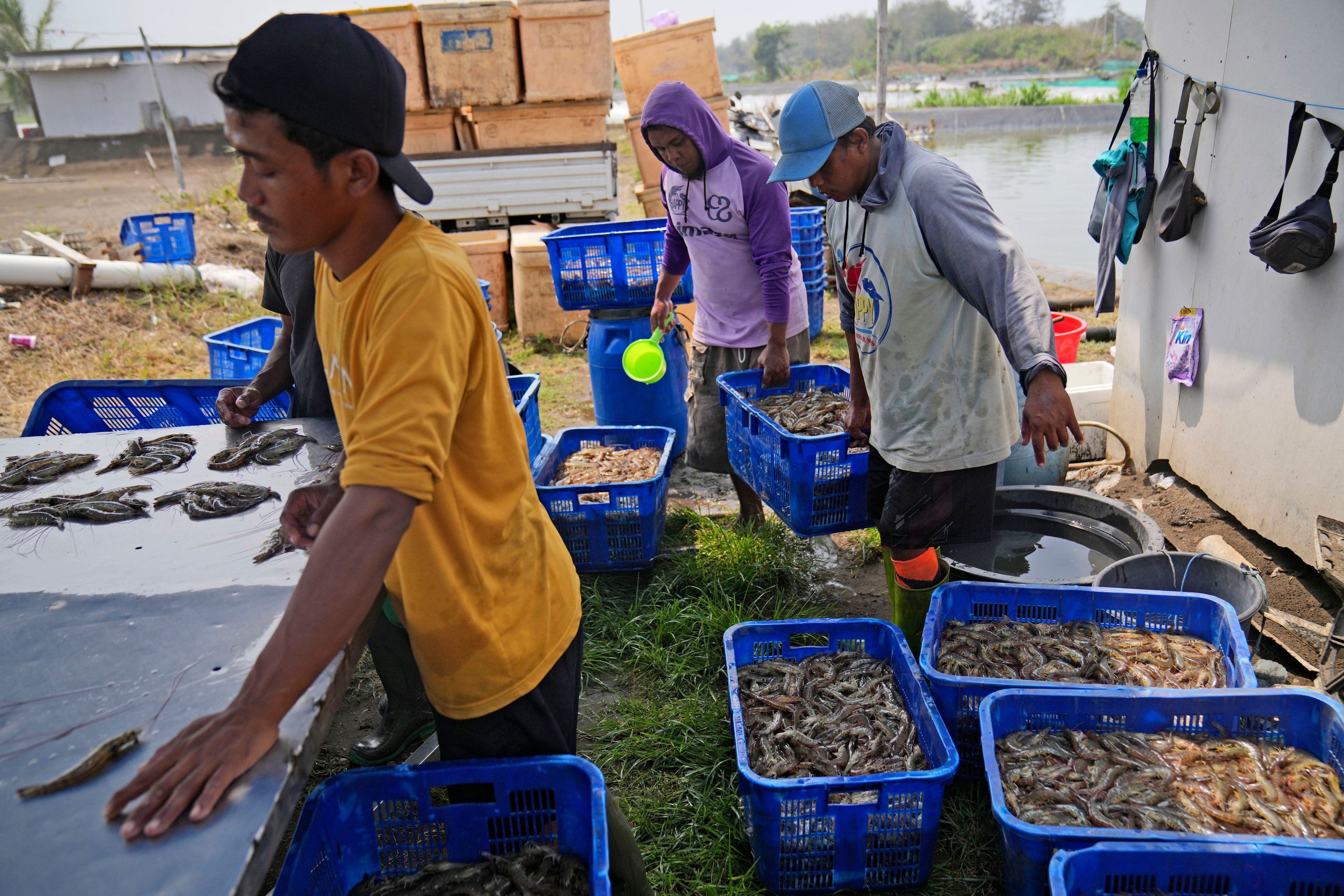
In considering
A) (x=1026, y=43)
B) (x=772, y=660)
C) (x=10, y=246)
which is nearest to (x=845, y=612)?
(x=772, y=660)

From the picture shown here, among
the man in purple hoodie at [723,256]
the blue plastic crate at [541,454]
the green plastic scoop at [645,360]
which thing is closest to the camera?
the man in purple hoodie at [723,256]

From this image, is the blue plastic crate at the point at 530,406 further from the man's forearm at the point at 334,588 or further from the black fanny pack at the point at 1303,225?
the black fanny pack at the point at 1303,225

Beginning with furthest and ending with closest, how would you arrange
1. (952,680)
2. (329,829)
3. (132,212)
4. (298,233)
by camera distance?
(132,212), (952,680), (329,829), (298,233)

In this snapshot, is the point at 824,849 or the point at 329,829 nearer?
the point at 329,829

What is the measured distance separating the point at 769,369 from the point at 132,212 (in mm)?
16227

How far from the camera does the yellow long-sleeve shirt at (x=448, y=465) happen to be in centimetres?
136

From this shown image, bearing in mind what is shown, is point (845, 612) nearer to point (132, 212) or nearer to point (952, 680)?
point (952, 680)

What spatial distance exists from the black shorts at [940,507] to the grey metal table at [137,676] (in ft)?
6.98

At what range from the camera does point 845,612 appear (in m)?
4.32

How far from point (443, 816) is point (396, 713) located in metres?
1.57

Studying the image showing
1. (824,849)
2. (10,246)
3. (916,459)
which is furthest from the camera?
(10,246)

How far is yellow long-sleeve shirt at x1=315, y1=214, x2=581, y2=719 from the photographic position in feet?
4.47

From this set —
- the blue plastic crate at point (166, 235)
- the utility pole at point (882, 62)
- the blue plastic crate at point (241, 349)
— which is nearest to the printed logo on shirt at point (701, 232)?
the blue plastic crate at point (241, 349)

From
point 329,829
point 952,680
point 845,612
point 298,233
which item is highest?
point 298,233
